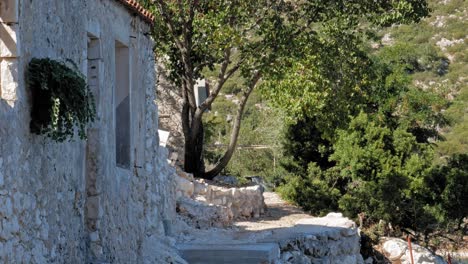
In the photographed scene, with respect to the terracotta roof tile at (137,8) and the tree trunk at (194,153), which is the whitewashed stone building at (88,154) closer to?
the terracotta roof tile at (137,8)

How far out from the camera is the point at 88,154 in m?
9.86

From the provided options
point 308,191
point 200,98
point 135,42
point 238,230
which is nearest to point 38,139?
point 135,42

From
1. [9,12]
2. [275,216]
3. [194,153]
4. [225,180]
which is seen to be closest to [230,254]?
[9,12]

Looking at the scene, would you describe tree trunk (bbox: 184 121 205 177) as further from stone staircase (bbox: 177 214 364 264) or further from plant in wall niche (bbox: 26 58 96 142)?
plant in wall niche (bbox: 26 58 96 142)

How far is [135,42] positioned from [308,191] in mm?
11533

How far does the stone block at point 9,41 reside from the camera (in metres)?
7.50

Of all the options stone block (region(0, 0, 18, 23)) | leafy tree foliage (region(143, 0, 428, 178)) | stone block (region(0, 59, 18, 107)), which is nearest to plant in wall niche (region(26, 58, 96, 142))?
stone block (region(0, 59, 18, 107))

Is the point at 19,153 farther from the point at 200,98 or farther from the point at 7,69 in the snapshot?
the point at 200,98

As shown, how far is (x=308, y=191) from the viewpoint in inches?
901

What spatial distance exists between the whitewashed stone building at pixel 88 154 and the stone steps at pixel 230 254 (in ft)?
1.43

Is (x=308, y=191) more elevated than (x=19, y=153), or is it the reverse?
(x=19, y=153)

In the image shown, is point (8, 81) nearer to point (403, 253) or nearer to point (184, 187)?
point (184, 187)

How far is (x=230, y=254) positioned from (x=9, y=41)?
611cm

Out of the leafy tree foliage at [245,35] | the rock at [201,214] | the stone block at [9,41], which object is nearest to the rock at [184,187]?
the rock at [201,214]
